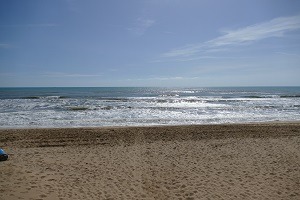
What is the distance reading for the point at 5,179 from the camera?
23.8ft

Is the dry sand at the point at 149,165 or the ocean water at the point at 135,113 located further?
the ocean water at the point at 135,113

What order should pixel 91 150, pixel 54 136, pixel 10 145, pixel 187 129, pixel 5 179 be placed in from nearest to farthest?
1. pixel 5 179
2. pixel 91 150
3. pixel 10 145
4. pixel 54 136
5. pixel 187 129

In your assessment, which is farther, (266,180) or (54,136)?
(54,136)

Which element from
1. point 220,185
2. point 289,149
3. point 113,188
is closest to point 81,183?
point 113,188

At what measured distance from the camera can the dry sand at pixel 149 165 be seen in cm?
712

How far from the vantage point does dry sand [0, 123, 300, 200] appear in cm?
712

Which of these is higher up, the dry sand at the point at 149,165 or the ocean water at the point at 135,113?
the ocean water at the point at 135,113

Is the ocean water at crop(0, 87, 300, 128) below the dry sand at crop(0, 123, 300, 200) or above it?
above

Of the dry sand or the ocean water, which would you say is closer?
the dry sand

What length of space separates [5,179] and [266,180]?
777 cm

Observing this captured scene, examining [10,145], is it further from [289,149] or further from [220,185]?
[289,149]

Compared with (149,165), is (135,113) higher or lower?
higher

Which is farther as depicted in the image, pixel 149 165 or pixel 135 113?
pixel 135 113

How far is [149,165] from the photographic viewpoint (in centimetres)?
953
